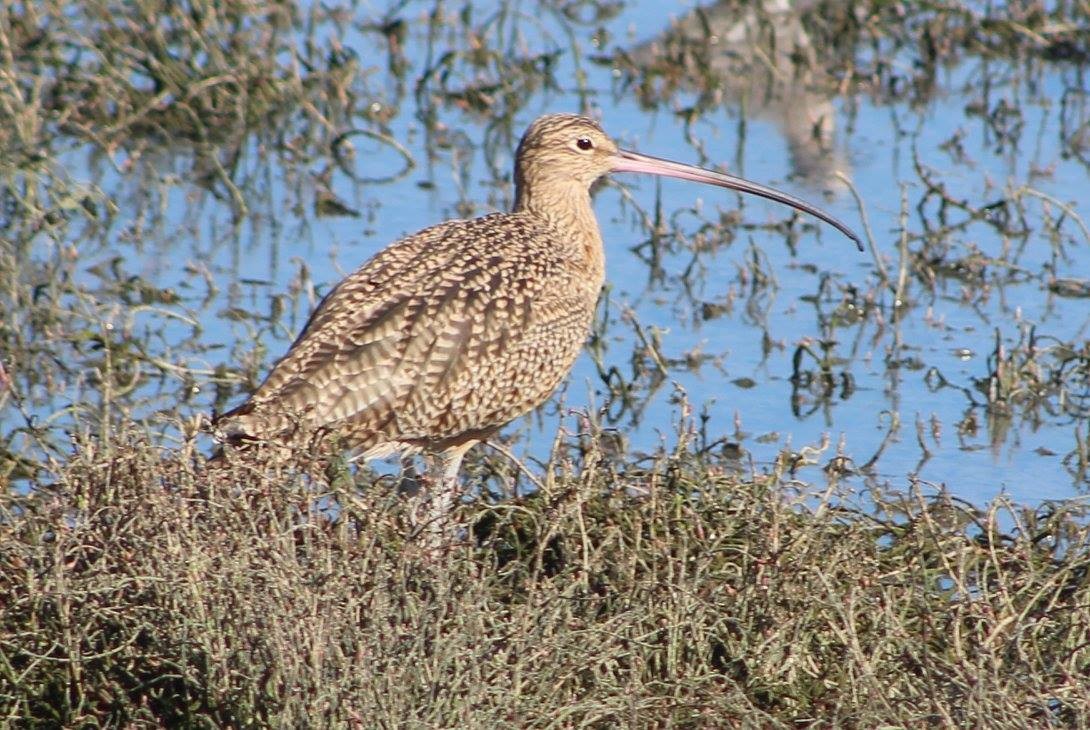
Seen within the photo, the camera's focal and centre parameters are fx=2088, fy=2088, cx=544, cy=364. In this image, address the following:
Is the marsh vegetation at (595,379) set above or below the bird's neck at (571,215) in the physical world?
below

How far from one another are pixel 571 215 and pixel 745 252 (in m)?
1.88

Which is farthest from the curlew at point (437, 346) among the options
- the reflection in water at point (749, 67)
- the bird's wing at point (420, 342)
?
the reflection in water at point (749, 67)

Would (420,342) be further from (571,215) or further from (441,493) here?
(571,215)

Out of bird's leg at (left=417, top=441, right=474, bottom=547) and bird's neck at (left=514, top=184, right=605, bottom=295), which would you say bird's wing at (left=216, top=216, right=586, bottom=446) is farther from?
bird's neck at (left=514, top=184, right=605, bottom=295)

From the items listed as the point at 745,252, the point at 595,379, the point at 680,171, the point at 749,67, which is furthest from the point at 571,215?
the point at 749,67

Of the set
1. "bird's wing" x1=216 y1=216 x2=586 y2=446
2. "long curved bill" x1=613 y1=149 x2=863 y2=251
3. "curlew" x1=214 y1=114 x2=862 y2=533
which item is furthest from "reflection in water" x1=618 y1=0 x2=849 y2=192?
"bird's wing" x1=216 y1=216 x2=586 y2=446

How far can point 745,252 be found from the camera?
8.65 meters

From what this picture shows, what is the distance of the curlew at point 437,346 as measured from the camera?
5.78 metres

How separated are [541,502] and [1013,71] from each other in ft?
21.9

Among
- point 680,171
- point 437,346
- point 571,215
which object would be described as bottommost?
point 437,346

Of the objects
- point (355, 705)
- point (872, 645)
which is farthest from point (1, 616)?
point (872, 645)

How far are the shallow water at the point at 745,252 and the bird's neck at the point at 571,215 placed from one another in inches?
21.4

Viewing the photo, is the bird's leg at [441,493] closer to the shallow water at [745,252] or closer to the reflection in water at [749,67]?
the shallow water at [745,252]

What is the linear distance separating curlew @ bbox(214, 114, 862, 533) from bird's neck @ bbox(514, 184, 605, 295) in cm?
14
